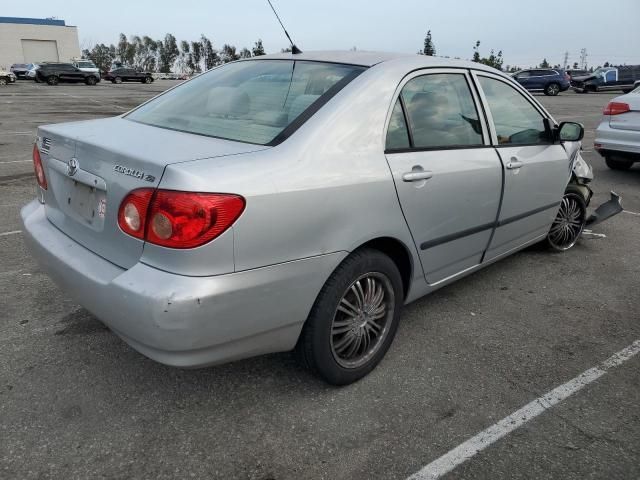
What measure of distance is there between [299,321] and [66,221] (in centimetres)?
124

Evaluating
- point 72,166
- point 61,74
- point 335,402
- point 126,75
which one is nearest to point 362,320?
point 335,402

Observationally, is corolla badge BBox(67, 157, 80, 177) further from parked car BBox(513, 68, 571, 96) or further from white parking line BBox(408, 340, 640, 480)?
parked car BBox(513, 68, 571, 96)

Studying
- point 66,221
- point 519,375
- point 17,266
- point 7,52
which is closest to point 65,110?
point 17,266

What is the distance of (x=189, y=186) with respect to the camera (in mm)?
1947

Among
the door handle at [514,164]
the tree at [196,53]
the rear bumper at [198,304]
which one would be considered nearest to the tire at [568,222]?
the door handle at [514,164]

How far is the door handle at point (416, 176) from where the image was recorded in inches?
104

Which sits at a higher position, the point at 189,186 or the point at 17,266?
the point at 189,186

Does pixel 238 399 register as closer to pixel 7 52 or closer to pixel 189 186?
pixel 189 186

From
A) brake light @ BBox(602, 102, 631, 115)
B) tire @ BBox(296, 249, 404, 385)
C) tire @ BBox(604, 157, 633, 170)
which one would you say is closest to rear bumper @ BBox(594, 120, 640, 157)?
brake light @ BBox(602, 102, 631, 115)

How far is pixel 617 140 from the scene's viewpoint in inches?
304

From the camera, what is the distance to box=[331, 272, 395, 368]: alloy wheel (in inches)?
101

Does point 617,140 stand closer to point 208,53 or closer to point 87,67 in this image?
point 87,67

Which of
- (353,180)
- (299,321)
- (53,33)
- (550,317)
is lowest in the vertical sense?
Result: (550,317)

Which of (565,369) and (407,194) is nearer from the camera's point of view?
(407,194)
